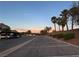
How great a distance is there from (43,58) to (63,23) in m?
23.3

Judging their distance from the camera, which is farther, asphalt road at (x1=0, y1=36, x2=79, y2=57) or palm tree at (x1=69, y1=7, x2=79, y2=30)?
palm tree at (x1=69, y1=7, x2=79, y2=30)

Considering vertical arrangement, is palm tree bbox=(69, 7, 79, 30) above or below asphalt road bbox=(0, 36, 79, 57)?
above

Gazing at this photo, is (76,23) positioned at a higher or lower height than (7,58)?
higher

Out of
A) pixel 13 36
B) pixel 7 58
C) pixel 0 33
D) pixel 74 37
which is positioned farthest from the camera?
pixel 13 36

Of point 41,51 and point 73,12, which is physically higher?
point 73,12

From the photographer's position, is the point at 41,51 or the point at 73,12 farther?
the point at 73,12

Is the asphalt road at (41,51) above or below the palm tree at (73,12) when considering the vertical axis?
below

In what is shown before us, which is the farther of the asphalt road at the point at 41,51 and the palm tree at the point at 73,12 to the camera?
the palm tree at the point at 73,12

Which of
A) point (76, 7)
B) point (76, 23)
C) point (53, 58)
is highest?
point (76, 7)

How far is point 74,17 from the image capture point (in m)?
42.0

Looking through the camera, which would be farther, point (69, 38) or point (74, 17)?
point (69, 38)

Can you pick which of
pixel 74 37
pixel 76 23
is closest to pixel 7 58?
pixel 76 23

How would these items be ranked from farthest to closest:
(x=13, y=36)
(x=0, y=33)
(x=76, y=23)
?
(x=13, y=36), (x=0, y=33), (x=76, y=23)

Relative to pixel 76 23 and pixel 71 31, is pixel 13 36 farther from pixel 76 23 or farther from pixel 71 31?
pixel 76 23
